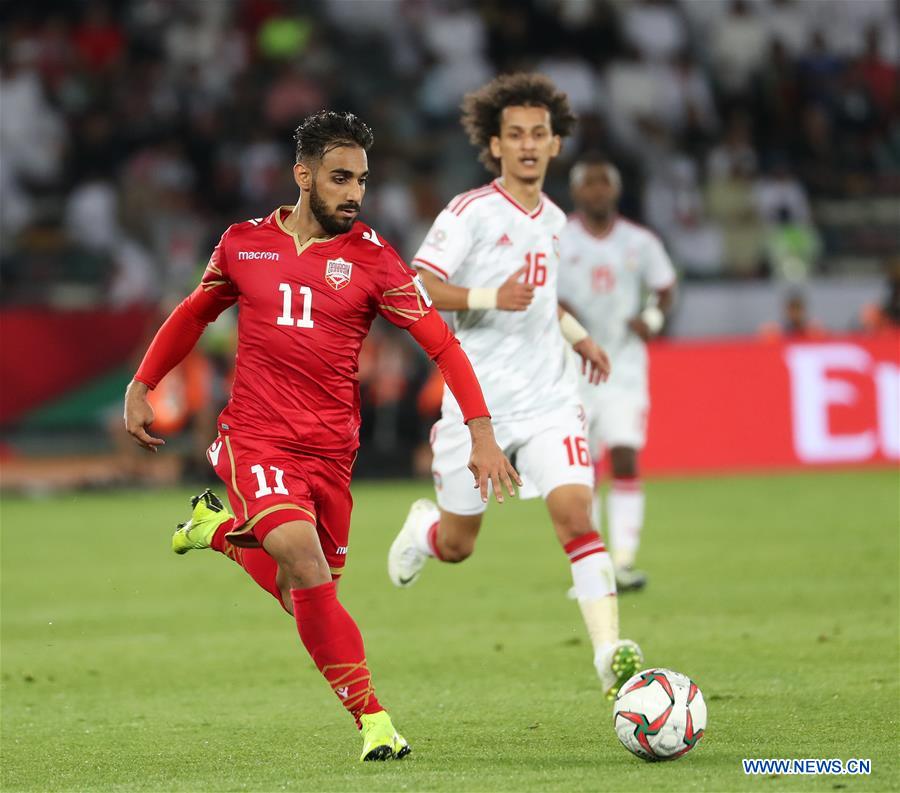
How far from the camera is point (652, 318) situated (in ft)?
36.9

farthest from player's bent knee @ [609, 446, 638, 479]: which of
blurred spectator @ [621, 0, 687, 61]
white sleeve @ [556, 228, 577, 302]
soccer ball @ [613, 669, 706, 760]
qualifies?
blurred spectator @ [621, 0, 687, 61]

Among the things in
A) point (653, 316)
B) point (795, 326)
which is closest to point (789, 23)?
point (795, 326)

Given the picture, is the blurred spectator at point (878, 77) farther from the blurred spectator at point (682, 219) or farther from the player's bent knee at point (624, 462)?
the player's bent knee at point (624, 462)

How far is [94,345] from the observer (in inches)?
829

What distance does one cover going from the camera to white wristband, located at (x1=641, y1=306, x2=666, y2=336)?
36.7 ft

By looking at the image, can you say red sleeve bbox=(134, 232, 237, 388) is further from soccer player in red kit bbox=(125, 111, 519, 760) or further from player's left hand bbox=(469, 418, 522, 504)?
player's left hand bbox=(469, 418, 522, 504)

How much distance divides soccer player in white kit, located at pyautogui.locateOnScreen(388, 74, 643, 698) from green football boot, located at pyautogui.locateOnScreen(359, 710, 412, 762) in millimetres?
1939

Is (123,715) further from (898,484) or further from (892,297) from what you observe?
(892,297)

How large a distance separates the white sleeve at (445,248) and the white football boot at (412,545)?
1324 millimetres

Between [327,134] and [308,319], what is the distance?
691mm

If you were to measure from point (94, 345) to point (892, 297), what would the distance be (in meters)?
9.18

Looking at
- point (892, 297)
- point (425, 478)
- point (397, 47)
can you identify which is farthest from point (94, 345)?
point (892, 297)

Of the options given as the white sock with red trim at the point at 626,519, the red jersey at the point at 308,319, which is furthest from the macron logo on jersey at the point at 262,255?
the white sock with red trim at the point at 626,519

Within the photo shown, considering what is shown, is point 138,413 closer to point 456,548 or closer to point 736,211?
point 456,548
